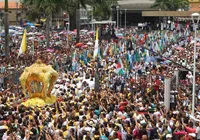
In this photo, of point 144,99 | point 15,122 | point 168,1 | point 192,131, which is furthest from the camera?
point 168,1

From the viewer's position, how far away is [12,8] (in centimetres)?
8769

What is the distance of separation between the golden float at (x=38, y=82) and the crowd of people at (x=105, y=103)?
0.53 metres

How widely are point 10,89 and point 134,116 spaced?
9.28 m

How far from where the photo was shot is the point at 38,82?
2197cm

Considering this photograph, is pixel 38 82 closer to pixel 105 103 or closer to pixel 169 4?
pixel 105 103

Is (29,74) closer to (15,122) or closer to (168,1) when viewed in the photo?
(15,122)

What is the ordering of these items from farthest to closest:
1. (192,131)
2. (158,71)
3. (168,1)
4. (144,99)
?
1. (168,1)
2. (158,71)
3. (144,99)
4. (192,131)

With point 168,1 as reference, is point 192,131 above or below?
below

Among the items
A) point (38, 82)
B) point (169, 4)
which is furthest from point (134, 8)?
point (38, 82)

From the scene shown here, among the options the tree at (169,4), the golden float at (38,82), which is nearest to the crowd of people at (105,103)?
the golden float at (38,82)

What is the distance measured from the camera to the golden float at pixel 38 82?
21694 mm

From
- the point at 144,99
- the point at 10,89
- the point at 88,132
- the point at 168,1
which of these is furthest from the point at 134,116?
the point at 168,1

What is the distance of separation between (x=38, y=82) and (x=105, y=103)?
16.6 ft

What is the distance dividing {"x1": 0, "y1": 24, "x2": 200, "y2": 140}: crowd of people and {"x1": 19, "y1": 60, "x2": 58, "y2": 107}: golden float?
0.53m
